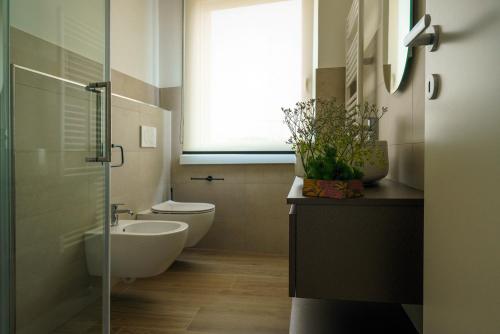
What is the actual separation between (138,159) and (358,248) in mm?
1965

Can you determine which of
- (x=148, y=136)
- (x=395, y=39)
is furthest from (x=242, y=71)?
(x=395, y=39)

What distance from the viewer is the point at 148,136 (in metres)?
2.57

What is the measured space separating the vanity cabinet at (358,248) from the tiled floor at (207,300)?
835mm

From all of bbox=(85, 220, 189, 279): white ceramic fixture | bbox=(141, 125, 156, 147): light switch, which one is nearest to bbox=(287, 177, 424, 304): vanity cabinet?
bbox=(85, 220, 189, 279): white ceramic fixture

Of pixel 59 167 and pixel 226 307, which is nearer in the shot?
pixel 59 167

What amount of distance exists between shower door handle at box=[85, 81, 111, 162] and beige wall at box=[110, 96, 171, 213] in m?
0.77

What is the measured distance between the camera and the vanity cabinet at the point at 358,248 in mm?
857

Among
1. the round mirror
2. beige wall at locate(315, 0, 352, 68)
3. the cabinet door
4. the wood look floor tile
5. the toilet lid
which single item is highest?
beige wall at locate(315, 0, 352, 68)

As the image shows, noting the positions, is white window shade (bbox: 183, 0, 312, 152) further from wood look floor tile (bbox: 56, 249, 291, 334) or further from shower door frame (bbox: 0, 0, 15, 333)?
shower door frame (bbox: 0, 0, 15, 333)

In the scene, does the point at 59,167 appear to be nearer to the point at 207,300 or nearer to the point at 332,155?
the point at 332,155

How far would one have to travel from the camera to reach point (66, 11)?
4.04 feet

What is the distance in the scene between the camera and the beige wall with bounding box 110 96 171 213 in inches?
85.9

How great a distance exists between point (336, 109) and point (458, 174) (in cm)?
52

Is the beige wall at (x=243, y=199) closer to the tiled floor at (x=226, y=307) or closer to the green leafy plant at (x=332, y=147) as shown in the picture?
the tiled floor at (x=226, y=307)
